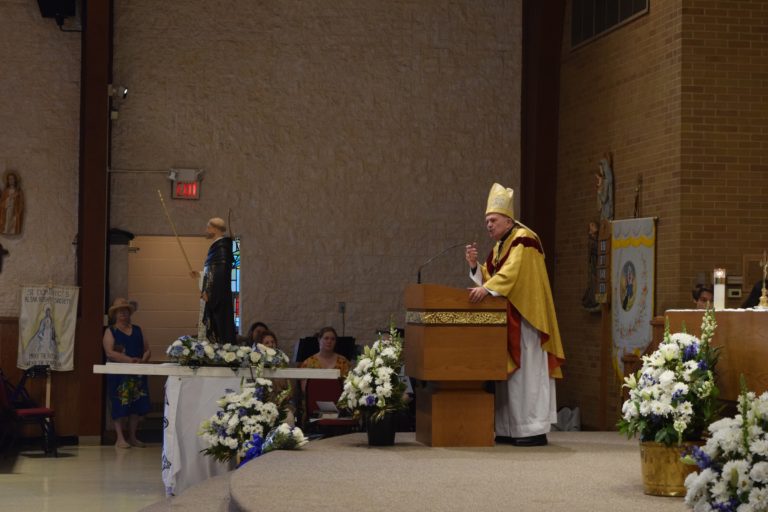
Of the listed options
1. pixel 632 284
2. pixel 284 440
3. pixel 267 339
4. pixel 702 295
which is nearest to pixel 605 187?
pixel 632 284

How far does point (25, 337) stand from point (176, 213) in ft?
6.96

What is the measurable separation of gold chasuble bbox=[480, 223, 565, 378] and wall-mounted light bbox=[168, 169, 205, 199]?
6700 millimetres

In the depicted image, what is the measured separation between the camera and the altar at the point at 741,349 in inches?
222

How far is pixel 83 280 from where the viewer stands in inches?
535

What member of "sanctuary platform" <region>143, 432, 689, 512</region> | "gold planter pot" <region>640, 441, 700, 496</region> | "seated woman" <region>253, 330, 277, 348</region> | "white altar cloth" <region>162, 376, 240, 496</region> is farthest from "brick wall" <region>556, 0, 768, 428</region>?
"gold planter pot" <region>640, 441, 700, 496</region>

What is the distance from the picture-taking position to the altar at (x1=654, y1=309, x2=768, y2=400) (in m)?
5.63

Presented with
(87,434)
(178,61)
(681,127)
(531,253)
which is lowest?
(87,434)

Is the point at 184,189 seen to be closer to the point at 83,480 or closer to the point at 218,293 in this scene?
the point at 83,480

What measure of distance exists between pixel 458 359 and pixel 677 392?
223 cm

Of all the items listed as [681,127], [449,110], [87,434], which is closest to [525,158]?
[449,110]

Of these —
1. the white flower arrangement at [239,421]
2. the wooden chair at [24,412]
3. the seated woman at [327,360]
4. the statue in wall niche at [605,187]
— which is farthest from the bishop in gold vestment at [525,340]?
the wooden chair at [24,412]

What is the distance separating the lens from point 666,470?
5746 mm

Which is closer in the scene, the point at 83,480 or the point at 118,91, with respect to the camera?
the point at 83,480

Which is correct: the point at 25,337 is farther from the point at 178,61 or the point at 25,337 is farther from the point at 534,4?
the point at 534,4
